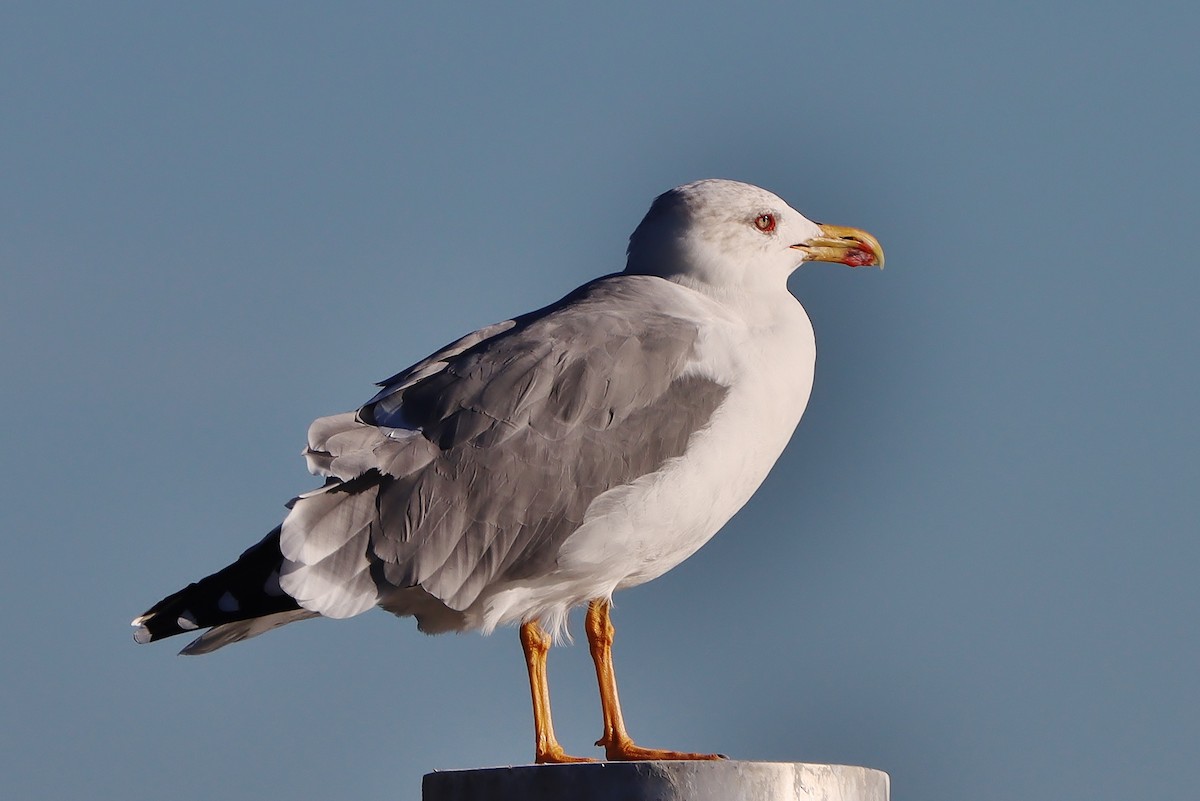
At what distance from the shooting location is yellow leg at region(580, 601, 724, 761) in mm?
8070

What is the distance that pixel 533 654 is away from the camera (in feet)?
27.8

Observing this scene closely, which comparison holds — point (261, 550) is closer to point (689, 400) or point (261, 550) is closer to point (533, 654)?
point (533, 654)

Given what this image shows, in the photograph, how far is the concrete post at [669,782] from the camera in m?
6.31

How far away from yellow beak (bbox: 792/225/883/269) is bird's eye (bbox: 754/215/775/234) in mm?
389

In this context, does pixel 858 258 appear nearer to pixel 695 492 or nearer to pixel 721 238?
pixel 721 238

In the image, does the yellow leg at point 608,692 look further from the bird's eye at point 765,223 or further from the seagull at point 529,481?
the bird's eye at point 765,223

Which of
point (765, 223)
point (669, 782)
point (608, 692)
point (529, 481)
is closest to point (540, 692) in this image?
point (608, 692)

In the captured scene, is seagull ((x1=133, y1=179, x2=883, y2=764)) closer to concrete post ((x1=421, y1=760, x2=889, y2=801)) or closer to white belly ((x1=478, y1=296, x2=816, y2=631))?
white belly ((x1=478, y1=296, x2=816, y2=631))

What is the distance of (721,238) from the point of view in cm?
905

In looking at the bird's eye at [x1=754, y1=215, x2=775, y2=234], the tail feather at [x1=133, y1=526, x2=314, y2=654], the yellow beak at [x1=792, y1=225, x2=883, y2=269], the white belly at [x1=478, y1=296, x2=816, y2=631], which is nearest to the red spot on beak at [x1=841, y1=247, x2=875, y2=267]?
the yellow beak at [x1=792, y1=225, x2=883, y2=269]

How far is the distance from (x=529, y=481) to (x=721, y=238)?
2.02m

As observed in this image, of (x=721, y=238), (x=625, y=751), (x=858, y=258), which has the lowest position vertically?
(x=625, y=751)

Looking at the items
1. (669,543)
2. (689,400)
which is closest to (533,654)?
(669,543)

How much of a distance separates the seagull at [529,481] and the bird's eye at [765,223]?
3.23ft
